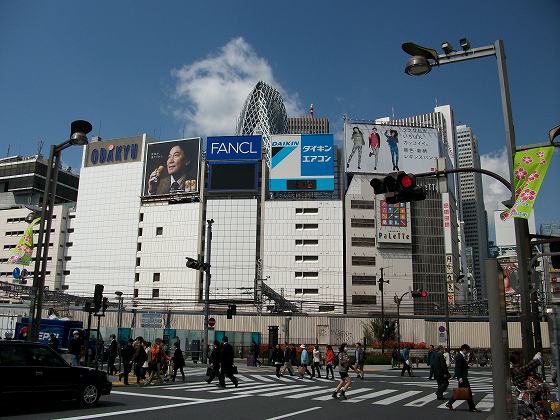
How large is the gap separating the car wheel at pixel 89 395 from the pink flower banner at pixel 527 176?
10450 mm

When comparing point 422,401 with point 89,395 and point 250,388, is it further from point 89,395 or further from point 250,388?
point 89,395

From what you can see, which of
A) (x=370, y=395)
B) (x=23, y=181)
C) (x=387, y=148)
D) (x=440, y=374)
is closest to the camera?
(x=440, y=374)

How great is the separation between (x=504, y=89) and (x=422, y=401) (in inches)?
429

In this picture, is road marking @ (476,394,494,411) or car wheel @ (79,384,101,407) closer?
car wheel @ (79,384,101,407)

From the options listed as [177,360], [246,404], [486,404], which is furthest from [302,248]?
[246,404]

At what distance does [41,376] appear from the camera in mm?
11945

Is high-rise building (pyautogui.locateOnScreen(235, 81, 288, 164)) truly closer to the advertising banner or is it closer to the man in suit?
the man in suit

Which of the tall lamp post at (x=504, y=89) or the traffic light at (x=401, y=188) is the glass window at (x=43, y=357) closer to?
the traffic light at (x=401, y=188)

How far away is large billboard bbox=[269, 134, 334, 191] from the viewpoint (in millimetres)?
80688

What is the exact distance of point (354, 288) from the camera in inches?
3147

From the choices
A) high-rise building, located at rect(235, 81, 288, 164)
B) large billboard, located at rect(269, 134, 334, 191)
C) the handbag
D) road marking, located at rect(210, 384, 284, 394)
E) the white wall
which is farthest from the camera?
high-rise building, located at rect(235, 81, 288, 164)

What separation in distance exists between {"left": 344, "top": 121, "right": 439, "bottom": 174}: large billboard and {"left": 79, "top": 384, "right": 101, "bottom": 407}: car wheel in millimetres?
71395

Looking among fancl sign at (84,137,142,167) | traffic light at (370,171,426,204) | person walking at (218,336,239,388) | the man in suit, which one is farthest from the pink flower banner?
fancl sign at (84,137,142,167)

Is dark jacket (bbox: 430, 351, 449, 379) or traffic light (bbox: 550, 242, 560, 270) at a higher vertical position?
traffic light (bbox: 550, 242, 560, 270)
